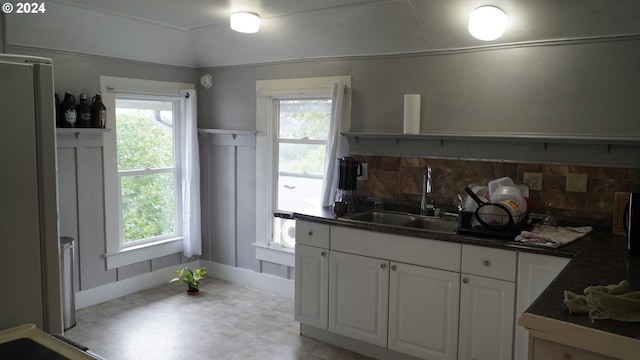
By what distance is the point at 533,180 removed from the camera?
3.22 m

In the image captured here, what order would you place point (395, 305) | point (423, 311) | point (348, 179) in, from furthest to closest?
point (348, 179), point (395, 305), point (423, 311)

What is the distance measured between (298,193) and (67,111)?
189 centimetres

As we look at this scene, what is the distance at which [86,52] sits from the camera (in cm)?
396

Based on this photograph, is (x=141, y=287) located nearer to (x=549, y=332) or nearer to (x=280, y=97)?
(x=280, y=97)

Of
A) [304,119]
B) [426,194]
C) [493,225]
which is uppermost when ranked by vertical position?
[304,119]

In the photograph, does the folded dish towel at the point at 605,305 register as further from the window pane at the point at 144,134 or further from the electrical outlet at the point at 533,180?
the window pane at the point at 144,134

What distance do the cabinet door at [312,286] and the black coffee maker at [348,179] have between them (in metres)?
0.45

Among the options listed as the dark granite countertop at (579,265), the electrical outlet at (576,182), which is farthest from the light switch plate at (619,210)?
the electrical outlet at (576,182)

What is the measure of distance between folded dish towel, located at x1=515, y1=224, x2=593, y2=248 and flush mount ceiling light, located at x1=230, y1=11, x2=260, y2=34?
228 cm

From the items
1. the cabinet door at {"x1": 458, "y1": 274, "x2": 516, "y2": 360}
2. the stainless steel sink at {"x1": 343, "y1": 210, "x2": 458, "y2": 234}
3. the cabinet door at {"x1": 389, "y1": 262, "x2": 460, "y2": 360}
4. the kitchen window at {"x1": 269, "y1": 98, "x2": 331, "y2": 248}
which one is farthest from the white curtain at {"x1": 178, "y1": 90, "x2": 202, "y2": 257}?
the cabinet door at {"x1": 458, "y1": 274, "x2": 516, "y2": 360}

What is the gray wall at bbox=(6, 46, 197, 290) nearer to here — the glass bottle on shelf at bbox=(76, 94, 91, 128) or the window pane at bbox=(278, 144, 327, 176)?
the glass bottle on shelf at bbox=(76, 94, 91, 128)

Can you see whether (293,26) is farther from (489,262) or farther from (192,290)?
(192,290)

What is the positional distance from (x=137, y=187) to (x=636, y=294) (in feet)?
12.9

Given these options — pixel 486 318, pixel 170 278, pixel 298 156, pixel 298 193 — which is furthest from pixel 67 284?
pixel 486 318
